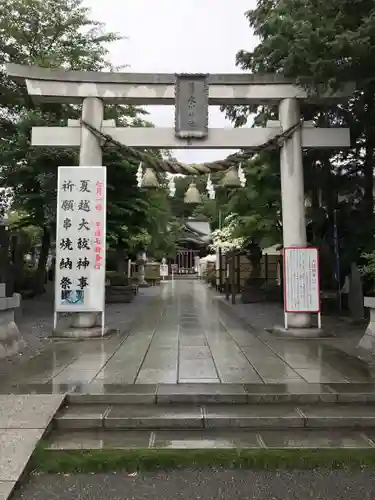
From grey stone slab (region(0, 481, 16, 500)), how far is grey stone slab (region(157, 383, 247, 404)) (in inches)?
79.6

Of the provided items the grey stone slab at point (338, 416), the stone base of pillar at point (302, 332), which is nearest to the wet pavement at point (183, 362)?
the stone base of pillar at point (302, 332)

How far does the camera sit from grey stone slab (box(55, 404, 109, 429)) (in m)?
4.84

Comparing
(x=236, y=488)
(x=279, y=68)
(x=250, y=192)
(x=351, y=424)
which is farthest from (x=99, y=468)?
(x=250, y=192)

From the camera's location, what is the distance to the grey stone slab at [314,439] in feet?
14.5

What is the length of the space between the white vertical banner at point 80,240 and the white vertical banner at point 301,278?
4.02m

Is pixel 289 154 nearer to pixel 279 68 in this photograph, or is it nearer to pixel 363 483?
pixel 279 68

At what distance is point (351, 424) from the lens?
4.86 meters

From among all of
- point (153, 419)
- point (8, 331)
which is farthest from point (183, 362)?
point (8, 331)

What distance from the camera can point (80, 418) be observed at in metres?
4.88

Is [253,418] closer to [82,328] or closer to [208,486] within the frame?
[208,486]

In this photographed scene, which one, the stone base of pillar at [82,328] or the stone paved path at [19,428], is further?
the stone base of pillar at [82,328]

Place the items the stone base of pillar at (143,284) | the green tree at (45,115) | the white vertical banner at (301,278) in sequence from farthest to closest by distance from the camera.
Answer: the stone base of pillar at (143,284)
the green tree at (45,115)
the white vertical banner at (301,278)

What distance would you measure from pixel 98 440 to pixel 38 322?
822 cm

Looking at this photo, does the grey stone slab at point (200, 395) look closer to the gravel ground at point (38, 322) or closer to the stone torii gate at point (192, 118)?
the gravel ground at point (38, 322)
